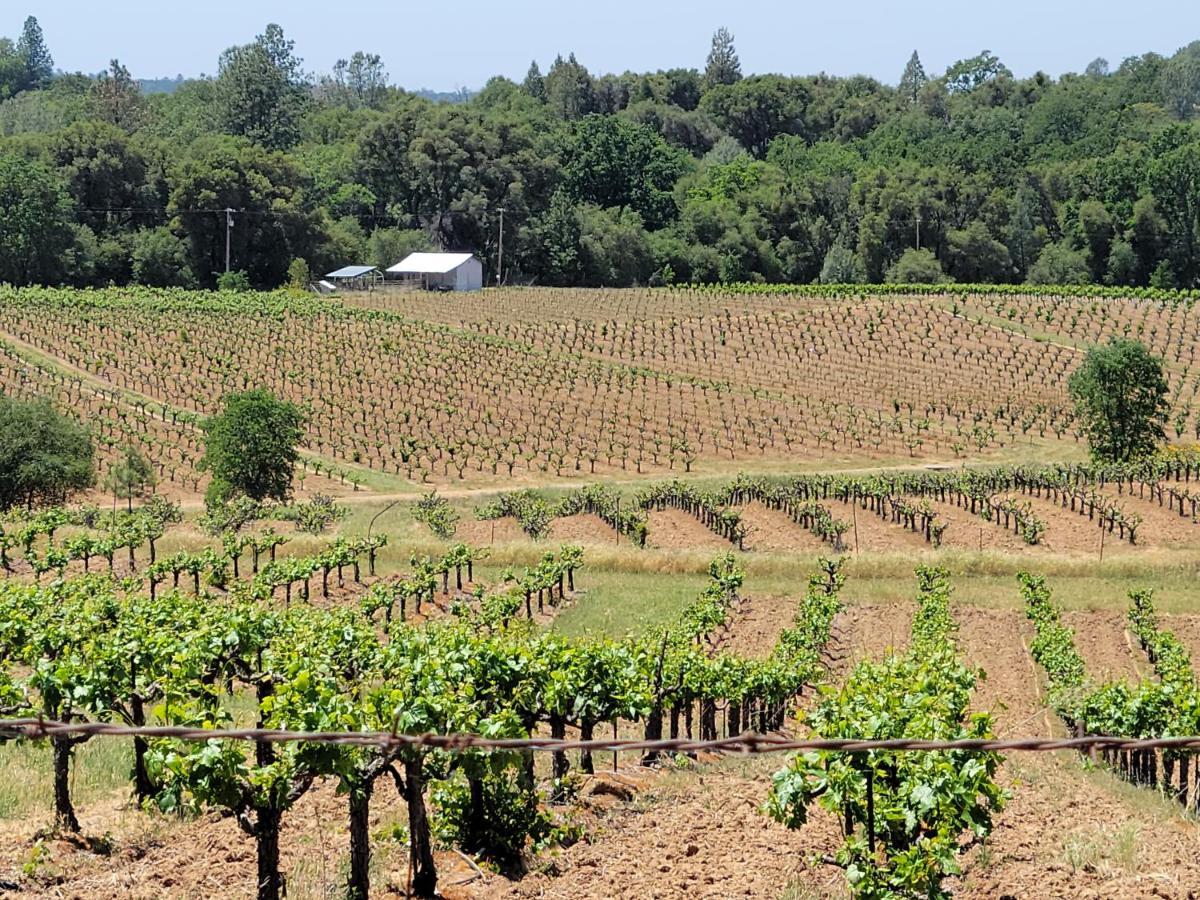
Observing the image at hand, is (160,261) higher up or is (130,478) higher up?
(160,261)

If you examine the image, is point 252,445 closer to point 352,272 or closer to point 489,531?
point 489,531

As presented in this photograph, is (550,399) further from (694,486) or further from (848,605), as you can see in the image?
(848,605)

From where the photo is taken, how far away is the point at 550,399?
56.3m

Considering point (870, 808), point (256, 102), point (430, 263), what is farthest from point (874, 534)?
point (256, 102)

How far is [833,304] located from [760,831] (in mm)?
73050

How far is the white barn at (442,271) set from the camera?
92.1m

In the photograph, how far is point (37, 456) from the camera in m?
37.6

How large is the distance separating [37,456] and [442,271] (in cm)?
5571

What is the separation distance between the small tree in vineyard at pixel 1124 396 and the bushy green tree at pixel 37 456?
109 feet

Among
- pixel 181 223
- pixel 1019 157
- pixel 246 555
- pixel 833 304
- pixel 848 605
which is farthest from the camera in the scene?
pixel 1019 157

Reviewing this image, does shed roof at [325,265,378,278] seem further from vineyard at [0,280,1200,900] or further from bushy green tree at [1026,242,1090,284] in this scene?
bushy green tree at [1026,242,1090,284]

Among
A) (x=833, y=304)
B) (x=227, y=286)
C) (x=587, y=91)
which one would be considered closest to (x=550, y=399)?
(x=833, y=304)

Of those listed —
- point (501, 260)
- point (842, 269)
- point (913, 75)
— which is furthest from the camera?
point (913, 75)

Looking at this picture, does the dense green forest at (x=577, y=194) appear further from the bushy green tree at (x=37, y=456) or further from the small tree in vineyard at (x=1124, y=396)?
the small tree in vineyard at (x=1124, y=396)
